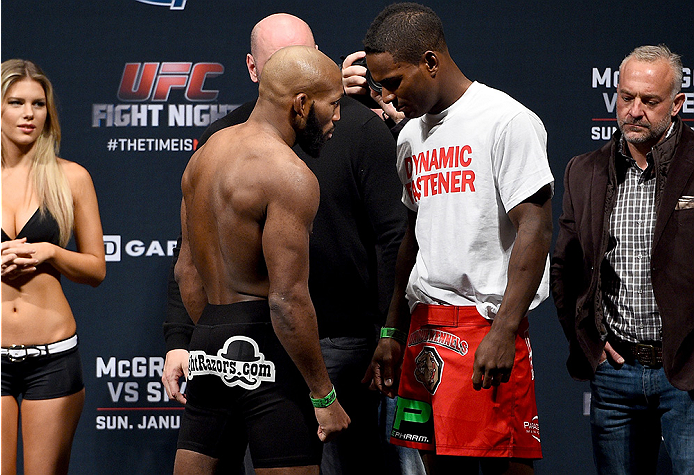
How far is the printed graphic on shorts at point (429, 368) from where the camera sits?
1980 mm

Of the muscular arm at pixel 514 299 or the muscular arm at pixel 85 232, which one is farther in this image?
the muscular arm at pixel 85 232

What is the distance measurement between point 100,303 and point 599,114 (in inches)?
99.8

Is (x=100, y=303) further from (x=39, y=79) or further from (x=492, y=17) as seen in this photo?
(x=492, y=17)

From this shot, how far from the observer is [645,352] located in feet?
7.64

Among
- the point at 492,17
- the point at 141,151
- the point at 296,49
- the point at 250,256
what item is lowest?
the point at 250,256

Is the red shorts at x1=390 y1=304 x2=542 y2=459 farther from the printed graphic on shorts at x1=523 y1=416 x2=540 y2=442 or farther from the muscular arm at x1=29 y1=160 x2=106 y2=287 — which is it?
the muscular arm at x1=29 y1=160 x2=106 y2=287

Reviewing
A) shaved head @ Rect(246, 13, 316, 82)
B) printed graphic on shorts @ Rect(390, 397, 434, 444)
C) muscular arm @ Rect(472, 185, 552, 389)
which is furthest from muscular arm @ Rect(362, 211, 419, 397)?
shaved head @ Rect(246, 13, 316, 82)

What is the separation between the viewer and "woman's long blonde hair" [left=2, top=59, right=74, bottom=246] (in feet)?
9.07

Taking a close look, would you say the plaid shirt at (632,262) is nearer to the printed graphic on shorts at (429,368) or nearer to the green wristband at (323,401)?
the printed graphic on shorts at (429,368)

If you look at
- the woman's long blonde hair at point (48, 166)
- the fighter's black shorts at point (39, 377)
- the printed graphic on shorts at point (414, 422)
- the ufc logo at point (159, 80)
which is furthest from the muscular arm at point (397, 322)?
the ufc logo at point (159, 80)

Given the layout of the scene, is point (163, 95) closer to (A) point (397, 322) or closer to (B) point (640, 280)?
(A) point (397, 322)

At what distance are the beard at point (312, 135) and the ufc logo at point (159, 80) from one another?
1707 mm

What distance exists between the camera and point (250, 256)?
1.89 meters

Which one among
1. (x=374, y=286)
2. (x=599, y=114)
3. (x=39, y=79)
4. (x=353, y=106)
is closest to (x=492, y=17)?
(x=599, y=114)
